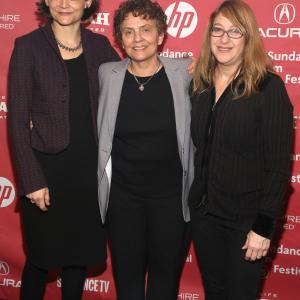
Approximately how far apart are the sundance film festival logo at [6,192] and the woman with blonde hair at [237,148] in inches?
56.0

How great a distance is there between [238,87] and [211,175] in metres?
0.36

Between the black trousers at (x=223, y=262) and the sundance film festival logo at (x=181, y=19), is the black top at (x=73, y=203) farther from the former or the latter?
the sundance film festival logo at (x=181, y=19)

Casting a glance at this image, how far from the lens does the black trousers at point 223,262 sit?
1.87 m

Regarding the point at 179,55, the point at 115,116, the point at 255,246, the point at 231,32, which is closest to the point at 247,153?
the point at 255,246

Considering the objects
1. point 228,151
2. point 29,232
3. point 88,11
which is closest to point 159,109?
point 228,151

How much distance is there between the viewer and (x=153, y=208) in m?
2.08

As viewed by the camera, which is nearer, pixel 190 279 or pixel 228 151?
pixel 228 151

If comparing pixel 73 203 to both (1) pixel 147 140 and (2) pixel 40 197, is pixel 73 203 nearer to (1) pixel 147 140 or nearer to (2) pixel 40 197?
(2) pixel 40 197

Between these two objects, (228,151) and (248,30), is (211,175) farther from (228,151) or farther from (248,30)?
(248,30)

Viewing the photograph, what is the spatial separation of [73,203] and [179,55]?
1.05 m

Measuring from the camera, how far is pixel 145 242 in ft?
7.12

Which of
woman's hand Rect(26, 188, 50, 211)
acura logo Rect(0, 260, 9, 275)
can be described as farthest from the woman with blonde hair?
acura logo Rect(0, 260, 9, 275)

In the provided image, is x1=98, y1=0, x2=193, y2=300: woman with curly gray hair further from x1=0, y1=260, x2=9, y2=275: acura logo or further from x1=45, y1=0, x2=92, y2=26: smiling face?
x1=0, y1=260, x2=9, y2=275: acura logo

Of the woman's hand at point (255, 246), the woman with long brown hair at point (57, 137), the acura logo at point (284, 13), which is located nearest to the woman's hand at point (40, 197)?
the woman with long brown hair at point (57, 137)
